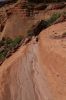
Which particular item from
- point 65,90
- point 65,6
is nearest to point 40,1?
point 65,6

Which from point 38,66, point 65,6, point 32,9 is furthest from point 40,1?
point 38,66

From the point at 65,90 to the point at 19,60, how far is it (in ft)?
14.4

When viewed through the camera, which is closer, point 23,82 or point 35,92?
point 35,92

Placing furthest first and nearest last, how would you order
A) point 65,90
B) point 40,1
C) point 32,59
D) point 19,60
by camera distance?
point 40,1 → point 19,60 → point 32,59 → point 65,90

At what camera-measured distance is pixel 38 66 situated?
9.02 meters

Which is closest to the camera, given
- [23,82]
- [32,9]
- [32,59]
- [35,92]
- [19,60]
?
[35,92]

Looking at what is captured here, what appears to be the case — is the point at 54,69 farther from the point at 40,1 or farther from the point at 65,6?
the point at 40,1

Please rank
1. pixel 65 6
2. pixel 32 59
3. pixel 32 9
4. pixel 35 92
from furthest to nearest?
pixel 32 9 < pixel 65 6 < pixel 32 59 < pixel 35 92

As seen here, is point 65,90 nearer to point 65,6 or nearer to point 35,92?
point 35,92

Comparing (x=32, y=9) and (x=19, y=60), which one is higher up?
(x=19, y=60)

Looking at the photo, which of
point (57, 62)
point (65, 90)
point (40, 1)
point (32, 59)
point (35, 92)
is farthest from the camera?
point (40, 1)

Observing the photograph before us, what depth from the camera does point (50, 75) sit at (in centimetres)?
793

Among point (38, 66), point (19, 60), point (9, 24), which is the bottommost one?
point (9, 24)

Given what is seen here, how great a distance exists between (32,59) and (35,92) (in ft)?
7.31
